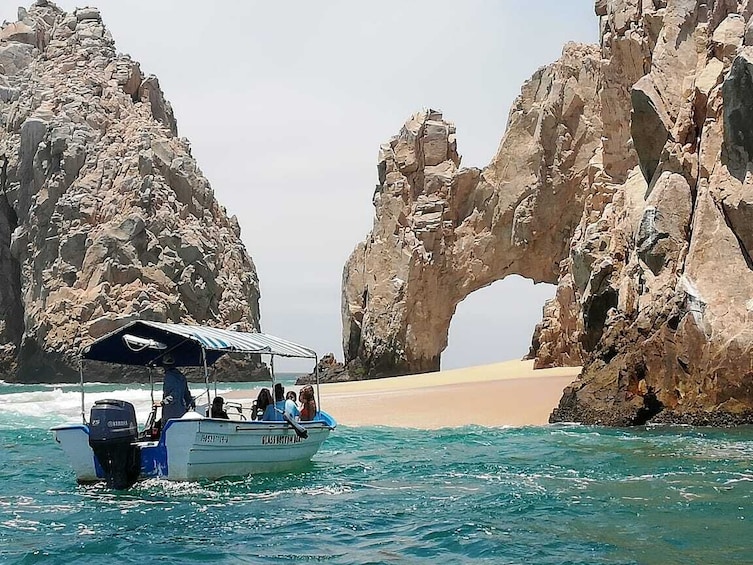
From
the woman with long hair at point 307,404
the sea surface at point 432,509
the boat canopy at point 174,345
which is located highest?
the boat canopy at point 174,345

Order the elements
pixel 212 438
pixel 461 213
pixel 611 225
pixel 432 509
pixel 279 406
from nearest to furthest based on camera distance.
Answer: pixel 432 509 < pixel 212 438 < pixel 279 406 < pixel 611 225 < pixel 461 213

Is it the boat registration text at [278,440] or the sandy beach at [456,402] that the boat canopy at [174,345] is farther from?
the sandy beach at [456,402]

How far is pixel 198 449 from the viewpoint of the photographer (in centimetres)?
1367

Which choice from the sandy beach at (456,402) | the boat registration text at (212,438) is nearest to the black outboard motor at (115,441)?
the boat registration text at (212,438)

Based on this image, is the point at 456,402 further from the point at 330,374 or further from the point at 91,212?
the point at 91,212

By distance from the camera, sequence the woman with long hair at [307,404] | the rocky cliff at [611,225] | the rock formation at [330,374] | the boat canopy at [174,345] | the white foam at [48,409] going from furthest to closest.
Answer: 1. the rock formation at [330,374]
2. the white foam at [48,409]
3. the rocky cliff at [611,225]
4. the woman with long hair at [307,404]
5. the boat canopy at [174,345]

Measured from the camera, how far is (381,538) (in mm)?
9984

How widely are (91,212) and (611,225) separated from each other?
58.3 meters

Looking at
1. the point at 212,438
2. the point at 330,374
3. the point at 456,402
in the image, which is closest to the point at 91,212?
the point at 330,374

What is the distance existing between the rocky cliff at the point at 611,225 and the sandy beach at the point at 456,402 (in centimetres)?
186

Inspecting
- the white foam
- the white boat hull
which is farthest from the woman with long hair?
the white foam

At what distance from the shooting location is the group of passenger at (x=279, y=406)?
16094mm

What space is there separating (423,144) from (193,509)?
42.9 m

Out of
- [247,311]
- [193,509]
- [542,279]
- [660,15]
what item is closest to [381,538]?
[193,509]
